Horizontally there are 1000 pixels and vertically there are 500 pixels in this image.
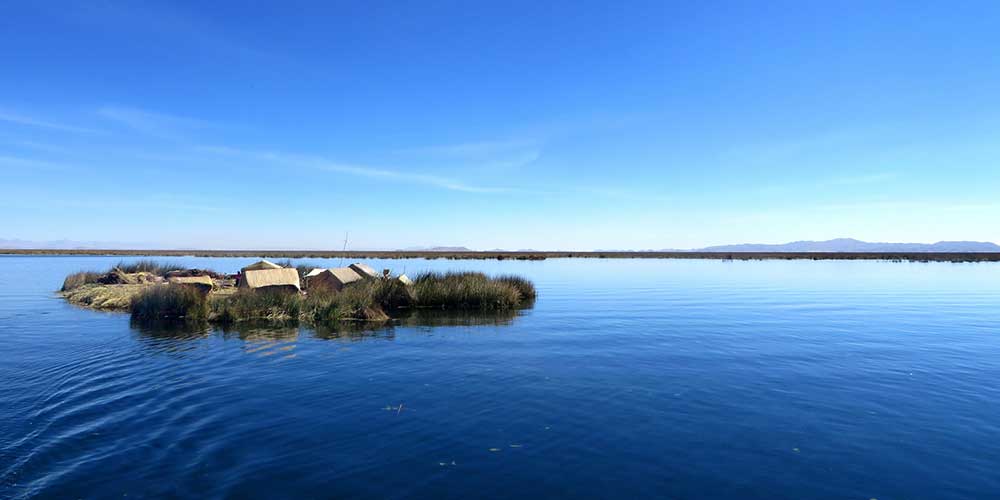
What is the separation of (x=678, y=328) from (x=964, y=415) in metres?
11.6

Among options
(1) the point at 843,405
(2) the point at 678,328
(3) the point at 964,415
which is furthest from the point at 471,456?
(2) the point at 678,328

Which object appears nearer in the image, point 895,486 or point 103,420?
point 895,486

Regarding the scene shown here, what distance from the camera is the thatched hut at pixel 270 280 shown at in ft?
91.9

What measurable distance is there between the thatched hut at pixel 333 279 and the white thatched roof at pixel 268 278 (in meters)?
1.12

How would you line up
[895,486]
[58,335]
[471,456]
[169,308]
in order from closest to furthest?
1. [895,486]
2. [471,456]
3. [58,335]
4. [169,308]

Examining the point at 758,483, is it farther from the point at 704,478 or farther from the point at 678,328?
the point at 678,328

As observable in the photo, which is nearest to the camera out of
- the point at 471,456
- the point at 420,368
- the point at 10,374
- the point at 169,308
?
the point at 471,456

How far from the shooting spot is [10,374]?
44.3 ft

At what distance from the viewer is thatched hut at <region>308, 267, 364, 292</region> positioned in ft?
98.8

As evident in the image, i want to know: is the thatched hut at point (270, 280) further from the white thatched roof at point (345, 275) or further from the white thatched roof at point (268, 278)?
the white thatched roof at point (345, 275)

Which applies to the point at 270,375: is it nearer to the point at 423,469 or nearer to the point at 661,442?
the point at 423,469

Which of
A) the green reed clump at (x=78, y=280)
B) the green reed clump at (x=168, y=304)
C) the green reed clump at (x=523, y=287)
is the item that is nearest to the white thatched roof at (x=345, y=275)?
the green reed clump at (x=168, y=304)

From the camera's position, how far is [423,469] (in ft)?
26.4

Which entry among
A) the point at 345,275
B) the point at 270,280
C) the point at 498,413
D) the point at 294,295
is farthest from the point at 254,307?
the point at 498,413
